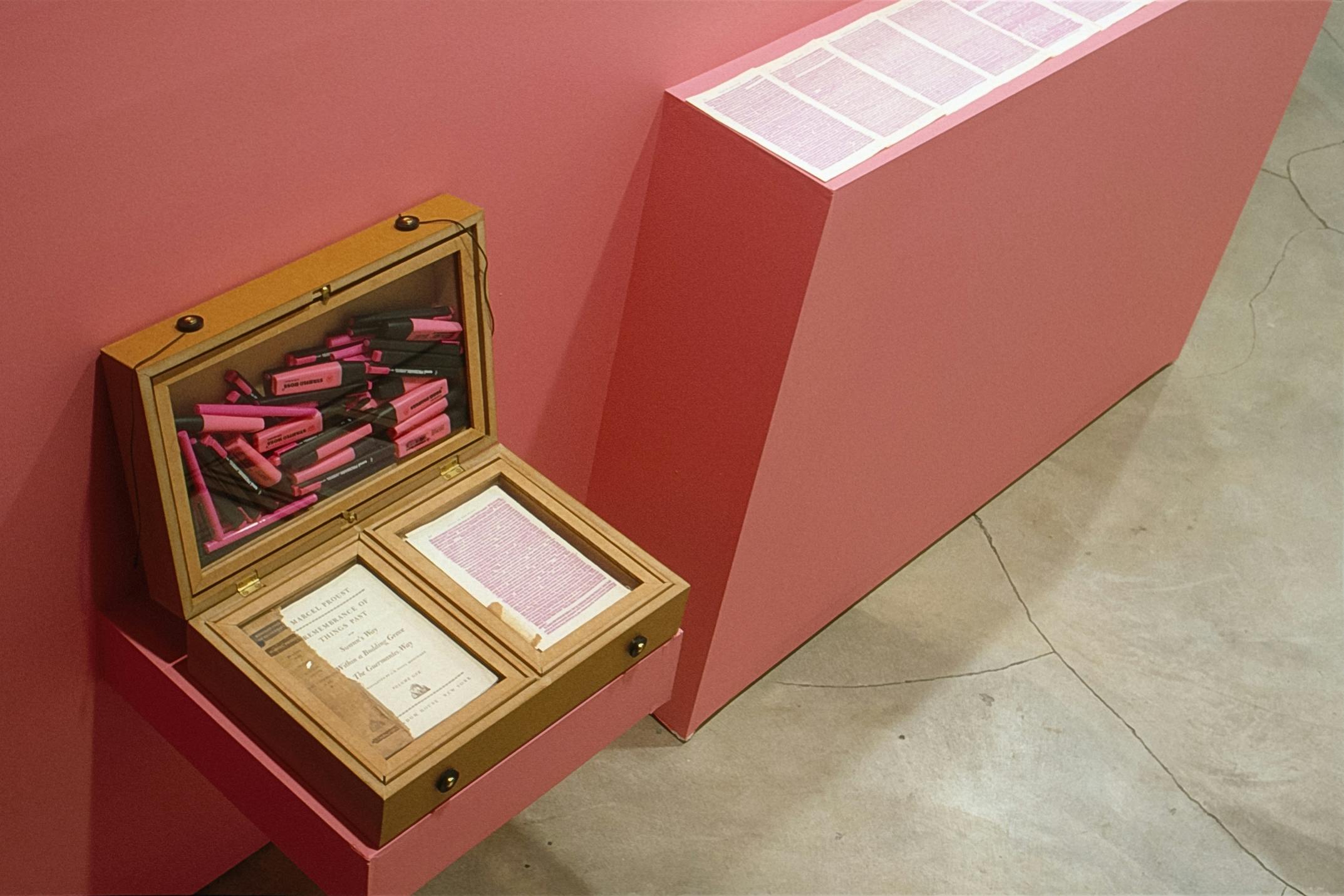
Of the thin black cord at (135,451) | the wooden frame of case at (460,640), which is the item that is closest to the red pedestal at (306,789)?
the wooden frame of case at (460,640)

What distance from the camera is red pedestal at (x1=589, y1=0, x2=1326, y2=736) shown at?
6.98ft

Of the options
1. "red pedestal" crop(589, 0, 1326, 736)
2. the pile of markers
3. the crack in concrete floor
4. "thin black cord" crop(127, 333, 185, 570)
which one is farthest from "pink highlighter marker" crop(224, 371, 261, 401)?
the crack in concrete floor

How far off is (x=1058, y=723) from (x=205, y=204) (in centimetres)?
198

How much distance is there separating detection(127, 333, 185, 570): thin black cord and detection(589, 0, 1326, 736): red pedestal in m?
0.86

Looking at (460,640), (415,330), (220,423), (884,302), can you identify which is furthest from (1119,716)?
(220,423)

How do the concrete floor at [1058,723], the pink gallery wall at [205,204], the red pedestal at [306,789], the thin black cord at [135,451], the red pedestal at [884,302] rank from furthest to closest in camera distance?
the concrete floor at [1058,723] → the red pedestal at [884,302] → the red pedestal at [306,789] → the thin black cord at [135,451] → the pink gallery wall at [205,204]

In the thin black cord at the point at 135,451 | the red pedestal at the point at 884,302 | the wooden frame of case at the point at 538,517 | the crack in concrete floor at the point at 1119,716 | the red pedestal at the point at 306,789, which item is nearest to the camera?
the thin black cord at the point at 135,451

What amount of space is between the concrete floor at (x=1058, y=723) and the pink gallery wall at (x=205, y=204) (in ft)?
1.60

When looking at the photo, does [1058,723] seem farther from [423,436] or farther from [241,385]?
[241,385]

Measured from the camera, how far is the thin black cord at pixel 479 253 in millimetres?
1825

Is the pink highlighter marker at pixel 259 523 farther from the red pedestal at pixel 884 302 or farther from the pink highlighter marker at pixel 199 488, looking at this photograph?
the red pedestal at pixel 884 302

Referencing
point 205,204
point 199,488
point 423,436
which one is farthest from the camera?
point 423,436

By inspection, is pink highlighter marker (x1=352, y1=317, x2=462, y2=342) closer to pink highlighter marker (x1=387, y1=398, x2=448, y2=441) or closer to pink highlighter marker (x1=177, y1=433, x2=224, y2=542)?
pink highlighter marker (x1=387, y1=398, x2=448, y2=441)

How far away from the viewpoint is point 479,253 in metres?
1.88
